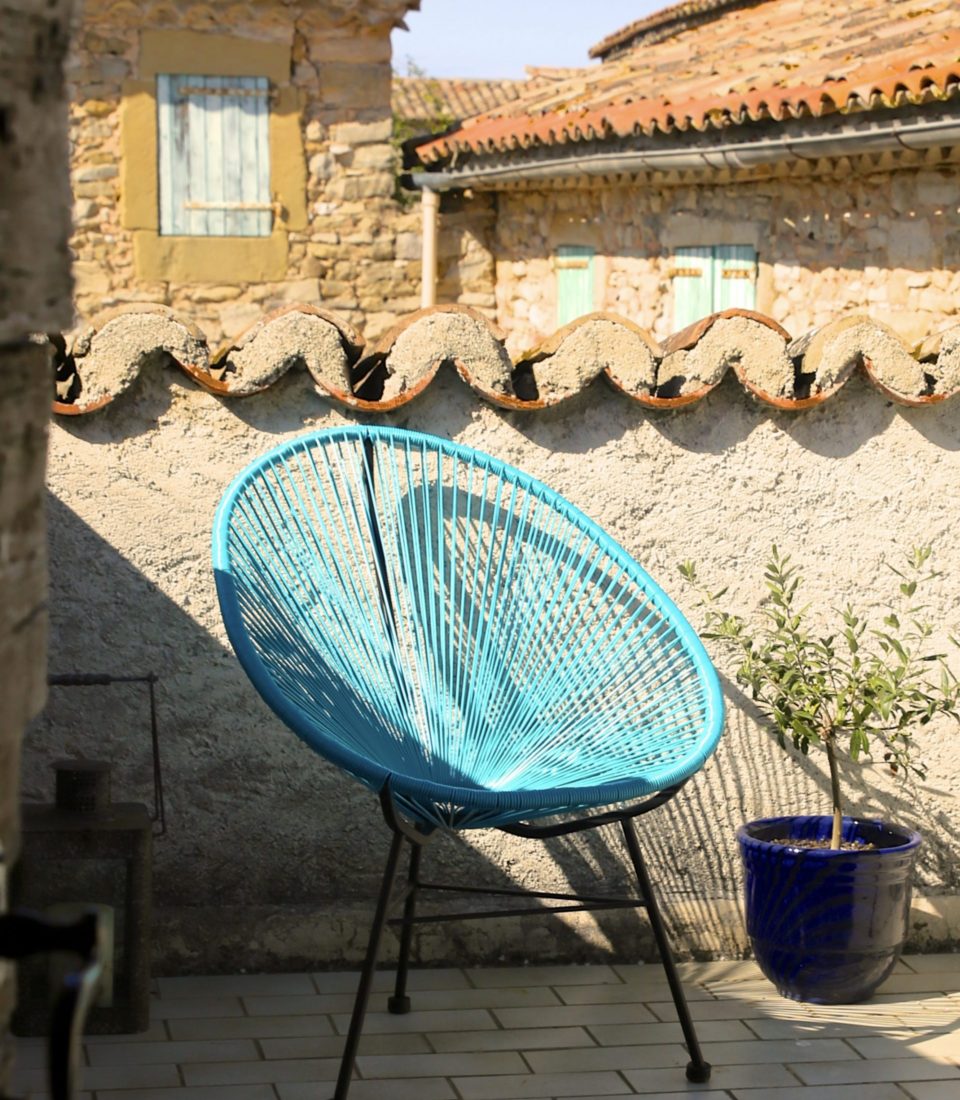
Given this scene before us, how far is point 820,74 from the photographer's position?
7652 millimetres

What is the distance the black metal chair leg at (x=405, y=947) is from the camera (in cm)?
371

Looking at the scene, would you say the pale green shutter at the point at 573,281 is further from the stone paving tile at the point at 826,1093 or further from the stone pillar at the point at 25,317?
the stone pillar at the point at 25,317

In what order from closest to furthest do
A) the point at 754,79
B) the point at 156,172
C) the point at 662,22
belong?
the point at 754,79
the point at 156,172
the point at 662,22

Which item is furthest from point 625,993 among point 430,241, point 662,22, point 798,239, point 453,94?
point 453,94

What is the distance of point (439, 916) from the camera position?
345 centimetres

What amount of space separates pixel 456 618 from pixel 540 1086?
108cm

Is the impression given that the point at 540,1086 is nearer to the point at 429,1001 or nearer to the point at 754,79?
the point at 429,1001

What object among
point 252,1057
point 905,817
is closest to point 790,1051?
point 905,817

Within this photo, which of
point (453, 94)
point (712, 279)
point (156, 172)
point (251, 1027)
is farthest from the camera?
point (453, 94)

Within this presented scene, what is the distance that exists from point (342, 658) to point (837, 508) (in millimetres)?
1295

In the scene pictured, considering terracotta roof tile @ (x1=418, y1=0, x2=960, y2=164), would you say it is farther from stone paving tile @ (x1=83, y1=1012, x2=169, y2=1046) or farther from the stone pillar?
the stone pillar

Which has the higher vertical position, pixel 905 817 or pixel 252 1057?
pixel 905 817

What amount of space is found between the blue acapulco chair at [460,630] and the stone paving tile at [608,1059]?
0.39 ft

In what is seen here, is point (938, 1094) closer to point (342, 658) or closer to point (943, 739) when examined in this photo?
point (943, 739)
